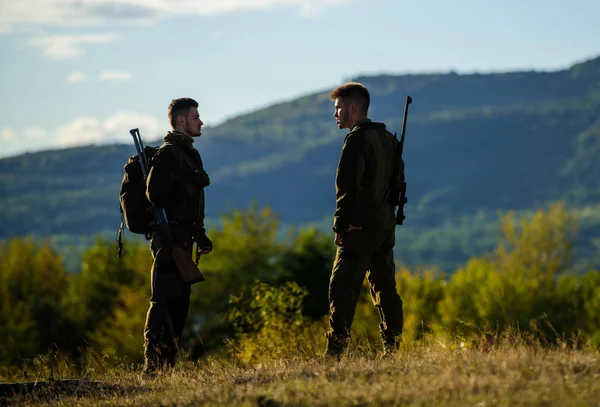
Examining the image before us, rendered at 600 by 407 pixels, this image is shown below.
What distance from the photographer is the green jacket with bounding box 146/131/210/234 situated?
8.77 metres

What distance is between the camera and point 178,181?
8.91 meters

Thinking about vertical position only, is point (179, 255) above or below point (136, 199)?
below

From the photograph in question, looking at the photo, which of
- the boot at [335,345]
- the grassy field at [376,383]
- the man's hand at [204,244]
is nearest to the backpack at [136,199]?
the man's hand at [204,244]

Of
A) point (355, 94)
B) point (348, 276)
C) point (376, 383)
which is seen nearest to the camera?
point (376, 383)

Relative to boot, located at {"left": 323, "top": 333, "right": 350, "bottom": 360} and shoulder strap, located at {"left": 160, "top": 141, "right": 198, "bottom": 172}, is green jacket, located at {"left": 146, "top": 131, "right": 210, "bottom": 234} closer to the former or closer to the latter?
shoulder strap, located at {"left": 160, "top": 141, "right": 198, "bottom": 172}

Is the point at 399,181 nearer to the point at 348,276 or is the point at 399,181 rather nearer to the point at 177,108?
the point at 348,276

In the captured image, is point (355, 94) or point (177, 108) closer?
point (355, 94)

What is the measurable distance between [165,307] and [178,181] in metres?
1.11

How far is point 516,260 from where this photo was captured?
9881cm

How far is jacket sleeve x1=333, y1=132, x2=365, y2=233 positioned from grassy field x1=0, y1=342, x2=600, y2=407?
1129 mm

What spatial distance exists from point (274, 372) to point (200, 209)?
6.34 feet

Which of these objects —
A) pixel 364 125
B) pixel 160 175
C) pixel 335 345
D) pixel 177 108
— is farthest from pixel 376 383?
pixel 177 108

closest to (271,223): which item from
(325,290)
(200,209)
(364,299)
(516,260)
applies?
(364,299)

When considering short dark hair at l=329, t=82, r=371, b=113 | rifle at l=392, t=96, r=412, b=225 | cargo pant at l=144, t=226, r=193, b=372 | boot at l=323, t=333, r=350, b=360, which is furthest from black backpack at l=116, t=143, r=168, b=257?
rifle at l=392, t=96, r=412, b=225
